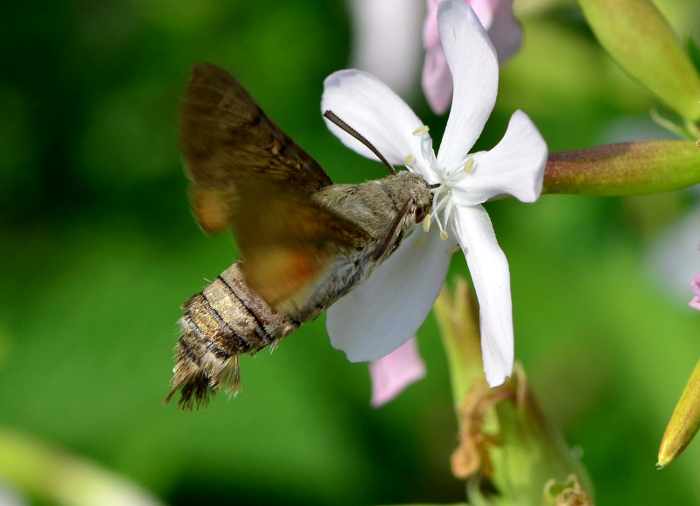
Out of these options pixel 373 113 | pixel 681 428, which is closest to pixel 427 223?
pixel 373 113

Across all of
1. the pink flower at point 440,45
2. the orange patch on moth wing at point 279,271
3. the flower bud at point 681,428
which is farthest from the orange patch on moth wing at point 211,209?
the flower bud at point 681,428

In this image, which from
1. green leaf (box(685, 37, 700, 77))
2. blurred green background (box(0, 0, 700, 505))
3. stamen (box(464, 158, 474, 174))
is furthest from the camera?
blurred green background (box(0, 0, 700, 505))

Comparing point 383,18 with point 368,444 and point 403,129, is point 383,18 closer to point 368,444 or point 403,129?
point 368,444

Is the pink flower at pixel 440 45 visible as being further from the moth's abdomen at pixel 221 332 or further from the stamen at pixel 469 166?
the moth's abdomen at pixel 221 332

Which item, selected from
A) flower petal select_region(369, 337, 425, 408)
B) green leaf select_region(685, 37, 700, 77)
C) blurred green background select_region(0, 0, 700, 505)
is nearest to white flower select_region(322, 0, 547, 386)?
flower petal select_region(369, 337, 425, 408)

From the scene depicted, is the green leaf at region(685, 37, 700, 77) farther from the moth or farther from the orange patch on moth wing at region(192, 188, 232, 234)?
the orange patch on moth wing at region(192, 188, 232, 234)

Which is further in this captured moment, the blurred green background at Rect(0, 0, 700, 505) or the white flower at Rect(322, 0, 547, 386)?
the blurred green background at Rect(0, 0, 700, 505)

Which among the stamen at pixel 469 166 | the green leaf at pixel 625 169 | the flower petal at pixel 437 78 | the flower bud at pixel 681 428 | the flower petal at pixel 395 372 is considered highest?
the flower petal at pixel 437 78

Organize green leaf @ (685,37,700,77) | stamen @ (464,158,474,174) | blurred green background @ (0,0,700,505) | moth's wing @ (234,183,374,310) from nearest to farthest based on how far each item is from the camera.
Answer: moth's wing @ (234,183,374,310) < stamen @ (464,158,474,174) < green leaf @ (685,37,700,77) < blurred green background @ (0,0,700,505)
